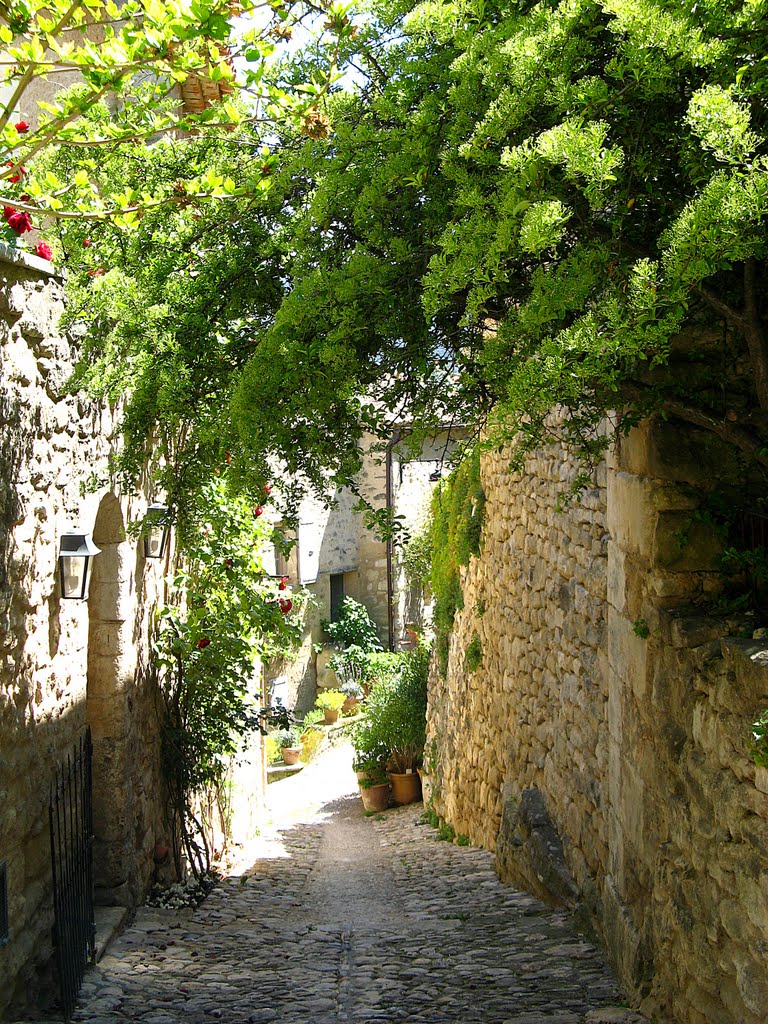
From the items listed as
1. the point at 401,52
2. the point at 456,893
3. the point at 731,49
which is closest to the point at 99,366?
the point at 401,52

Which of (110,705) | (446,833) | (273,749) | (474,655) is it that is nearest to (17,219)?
(110,705)

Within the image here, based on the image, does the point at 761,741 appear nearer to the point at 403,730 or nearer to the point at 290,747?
the point at 403,730

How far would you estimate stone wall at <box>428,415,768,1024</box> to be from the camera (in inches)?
113

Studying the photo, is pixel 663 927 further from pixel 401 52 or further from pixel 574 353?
pixel 401 52

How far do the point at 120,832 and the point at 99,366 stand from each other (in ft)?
Result: 9.61

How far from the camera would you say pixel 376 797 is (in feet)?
39.5

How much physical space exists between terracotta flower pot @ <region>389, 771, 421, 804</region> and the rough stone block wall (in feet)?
8.05

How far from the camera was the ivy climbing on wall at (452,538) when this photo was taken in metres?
8.59

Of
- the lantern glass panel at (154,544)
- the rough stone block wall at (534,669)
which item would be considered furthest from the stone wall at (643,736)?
the lantern glass panel at (154,544)

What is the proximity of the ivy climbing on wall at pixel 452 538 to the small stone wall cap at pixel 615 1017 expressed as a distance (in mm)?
4795

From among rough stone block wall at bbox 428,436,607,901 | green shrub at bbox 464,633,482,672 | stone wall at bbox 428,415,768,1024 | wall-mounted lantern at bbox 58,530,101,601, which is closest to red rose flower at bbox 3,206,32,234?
wall-mounted lantern at bbox 58,530,101,601

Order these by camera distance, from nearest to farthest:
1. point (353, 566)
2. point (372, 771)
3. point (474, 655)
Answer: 1. point (474, 655)
2. point (372, 771)
3. point (353, 566)

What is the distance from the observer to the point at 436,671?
11.0 meters

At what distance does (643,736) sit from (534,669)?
8.23 feet
